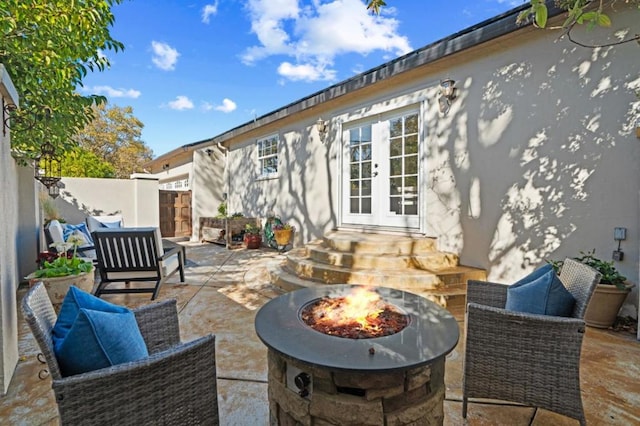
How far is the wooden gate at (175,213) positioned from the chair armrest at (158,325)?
35.3ft

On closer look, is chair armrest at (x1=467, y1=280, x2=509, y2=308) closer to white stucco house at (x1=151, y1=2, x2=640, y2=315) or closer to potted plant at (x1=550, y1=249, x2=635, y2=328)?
potted plant at (x1=550, y1=249, x2=635, y2=328)

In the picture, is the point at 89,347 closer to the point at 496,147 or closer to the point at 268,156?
the point at 496,147

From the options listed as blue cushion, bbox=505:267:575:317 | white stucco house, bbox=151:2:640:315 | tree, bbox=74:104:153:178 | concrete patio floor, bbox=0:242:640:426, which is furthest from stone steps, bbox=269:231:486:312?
tree, bbox=74:104:153:178

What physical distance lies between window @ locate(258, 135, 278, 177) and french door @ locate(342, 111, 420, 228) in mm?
2889

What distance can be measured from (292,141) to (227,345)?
5.99m

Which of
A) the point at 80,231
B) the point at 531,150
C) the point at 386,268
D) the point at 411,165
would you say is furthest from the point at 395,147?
the point at 80,231

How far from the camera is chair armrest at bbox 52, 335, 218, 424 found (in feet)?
3.85

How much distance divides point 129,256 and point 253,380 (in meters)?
3.04

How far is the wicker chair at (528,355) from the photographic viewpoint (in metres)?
1.74

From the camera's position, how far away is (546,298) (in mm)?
1929

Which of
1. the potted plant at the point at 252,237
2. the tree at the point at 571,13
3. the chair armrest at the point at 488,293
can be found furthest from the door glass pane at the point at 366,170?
the potted plant at the point at 252,237

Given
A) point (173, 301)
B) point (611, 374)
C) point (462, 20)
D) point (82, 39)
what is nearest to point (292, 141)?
point (462, 20)

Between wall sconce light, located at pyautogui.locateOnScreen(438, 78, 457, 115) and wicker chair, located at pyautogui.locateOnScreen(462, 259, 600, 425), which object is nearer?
wicker chair, located at pyautogui.locateOnScreen(462, 259, 600, 425)

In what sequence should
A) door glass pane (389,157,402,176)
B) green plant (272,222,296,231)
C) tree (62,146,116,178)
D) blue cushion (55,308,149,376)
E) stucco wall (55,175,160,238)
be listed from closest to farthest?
blue cushion (55,308,149,376) → door glass pane (389,157,402,176) → green plant (272,222,296,231) → stucco wall (55,175,160,238) → tree (62,146,116,178)
